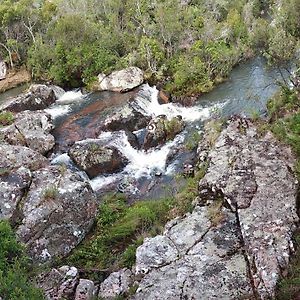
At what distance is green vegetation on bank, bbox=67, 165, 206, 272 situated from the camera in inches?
440

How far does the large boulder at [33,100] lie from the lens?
23.6 metres

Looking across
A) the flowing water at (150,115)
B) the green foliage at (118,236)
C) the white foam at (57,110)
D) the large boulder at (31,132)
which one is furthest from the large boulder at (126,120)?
the green foliage at (118,236)

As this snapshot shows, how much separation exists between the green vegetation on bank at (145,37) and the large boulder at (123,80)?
898 mm

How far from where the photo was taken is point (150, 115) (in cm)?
2200

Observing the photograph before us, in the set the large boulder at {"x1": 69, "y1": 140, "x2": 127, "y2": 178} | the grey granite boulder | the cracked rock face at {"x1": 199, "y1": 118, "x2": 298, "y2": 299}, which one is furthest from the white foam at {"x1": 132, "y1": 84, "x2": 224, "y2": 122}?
the grey granite boulder

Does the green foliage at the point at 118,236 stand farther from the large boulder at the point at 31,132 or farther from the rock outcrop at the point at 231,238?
the large boulder at the point at 31,132

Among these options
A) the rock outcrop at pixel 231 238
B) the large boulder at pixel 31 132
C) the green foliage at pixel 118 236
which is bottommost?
the large boulder at pixel 31 132

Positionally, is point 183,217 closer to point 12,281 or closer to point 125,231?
point 125,231

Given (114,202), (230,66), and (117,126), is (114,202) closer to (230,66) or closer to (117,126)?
(117,126)

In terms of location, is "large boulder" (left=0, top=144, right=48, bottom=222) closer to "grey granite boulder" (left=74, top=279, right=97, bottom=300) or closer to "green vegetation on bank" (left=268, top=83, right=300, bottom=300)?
"grey granite boulder" (left=74, top=279, right=97, bottom=300)

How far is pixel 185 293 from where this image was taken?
26.9 ft

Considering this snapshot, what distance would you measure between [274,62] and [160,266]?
39.7ft

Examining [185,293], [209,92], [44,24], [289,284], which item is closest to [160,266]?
[185,293]

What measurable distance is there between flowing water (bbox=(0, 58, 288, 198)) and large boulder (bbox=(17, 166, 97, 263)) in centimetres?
293
